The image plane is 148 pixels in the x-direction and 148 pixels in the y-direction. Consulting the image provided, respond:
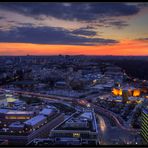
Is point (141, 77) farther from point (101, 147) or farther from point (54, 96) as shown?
point (101, 147)

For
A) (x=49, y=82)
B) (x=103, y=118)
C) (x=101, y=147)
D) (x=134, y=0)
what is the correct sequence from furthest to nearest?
(x=49, y=82) → (x=103, y=118) → (x=101, y=147) → (x=134, y=0)

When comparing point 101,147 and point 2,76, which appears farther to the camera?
point 2,76

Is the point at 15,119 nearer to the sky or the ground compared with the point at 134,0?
nearer to the ground

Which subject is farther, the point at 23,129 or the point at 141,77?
the point at 141,77

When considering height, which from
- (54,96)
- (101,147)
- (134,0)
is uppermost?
(134,0)

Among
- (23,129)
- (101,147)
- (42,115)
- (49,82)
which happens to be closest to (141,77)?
(49,82)

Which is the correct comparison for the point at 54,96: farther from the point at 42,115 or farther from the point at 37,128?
the point at 37,128

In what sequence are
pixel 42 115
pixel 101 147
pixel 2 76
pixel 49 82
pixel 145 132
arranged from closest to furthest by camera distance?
pixel 101 147 < pixel 145 132 < pixel 42 115 < pixel 49 82 < pixel 2 76

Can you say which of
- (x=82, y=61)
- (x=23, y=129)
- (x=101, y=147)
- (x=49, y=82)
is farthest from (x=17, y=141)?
(x=82, y=61)

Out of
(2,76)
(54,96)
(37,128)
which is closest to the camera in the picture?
(37,128)
